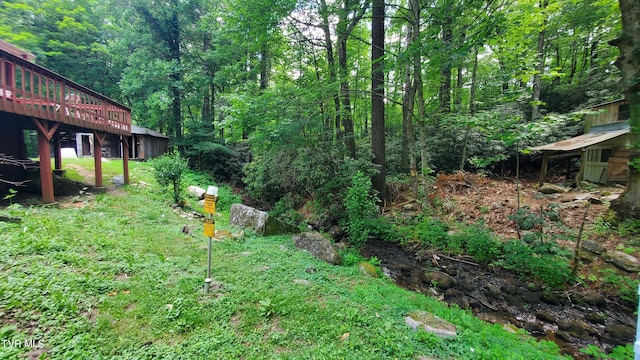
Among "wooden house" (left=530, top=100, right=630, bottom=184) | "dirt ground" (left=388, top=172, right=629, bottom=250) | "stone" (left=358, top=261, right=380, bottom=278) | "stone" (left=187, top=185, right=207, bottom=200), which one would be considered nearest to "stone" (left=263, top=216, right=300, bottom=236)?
"stone" (left=358, top=261, right=380, bottom=278)

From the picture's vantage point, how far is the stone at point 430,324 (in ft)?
8.89

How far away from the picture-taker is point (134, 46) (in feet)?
48.2

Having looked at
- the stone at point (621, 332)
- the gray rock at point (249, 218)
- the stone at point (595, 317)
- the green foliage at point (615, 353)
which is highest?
the gray rock at point (249, 218)

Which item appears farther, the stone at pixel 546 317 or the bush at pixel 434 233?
the bush at pixel 434 233

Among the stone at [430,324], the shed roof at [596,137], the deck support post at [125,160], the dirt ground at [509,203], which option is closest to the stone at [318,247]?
the stone at [430,324]

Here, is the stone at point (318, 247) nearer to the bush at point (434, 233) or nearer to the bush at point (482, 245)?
the bush at point (434, 233)

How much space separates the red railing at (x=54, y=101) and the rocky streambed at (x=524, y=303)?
8.80 meters

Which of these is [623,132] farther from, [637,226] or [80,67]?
[80,67]

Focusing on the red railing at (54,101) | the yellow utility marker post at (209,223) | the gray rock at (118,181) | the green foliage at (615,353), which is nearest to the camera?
the green foliage at (615,353)

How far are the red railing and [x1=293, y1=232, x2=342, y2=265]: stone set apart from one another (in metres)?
6.57

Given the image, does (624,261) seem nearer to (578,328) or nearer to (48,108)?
(578,328)

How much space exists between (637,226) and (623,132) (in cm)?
494

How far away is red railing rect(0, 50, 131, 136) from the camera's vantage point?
4992 millimetres

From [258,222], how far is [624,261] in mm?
7662
